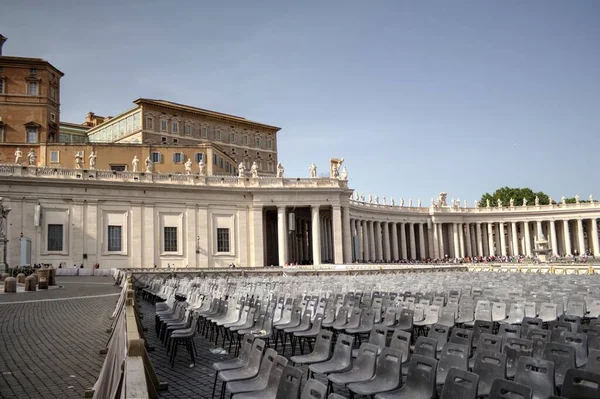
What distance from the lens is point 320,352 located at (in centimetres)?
843

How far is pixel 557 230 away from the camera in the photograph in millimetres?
92312

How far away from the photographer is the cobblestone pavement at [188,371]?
866 centimetres

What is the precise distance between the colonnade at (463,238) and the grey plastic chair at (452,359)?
6442 centimetres

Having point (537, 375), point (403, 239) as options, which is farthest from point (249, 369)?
point (403, 239)

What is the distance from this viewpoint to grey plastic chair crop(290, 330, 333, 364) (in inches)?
322

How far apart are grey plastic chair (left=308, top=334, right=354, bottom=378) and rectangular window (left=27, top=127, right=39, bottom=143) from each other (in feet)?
219

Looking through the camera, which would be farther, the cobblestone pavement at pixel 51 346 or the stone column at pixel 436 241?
the stone column at pixel 436 241

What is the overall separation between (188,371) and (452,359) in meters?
5.68

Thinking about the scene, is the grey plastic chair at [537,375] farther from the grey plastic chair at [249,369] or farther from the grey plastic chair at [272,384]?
the grey plastic chair at [249,369]

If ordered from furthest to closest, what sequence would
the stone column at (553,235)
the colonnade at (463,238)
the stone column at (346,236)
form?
the stone column at (553,235) < the colonnade at (463,238) < the stone column at (346,236)

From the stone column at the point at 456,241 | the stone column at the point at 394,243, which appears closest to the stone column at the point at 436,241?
the stone column at the point at 456,241

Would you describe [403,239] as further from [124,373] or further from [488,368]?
[124,373]

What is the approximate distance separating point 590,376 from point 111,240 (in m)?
48.0

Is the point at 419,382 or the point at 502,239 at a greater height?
the point at 502,239
